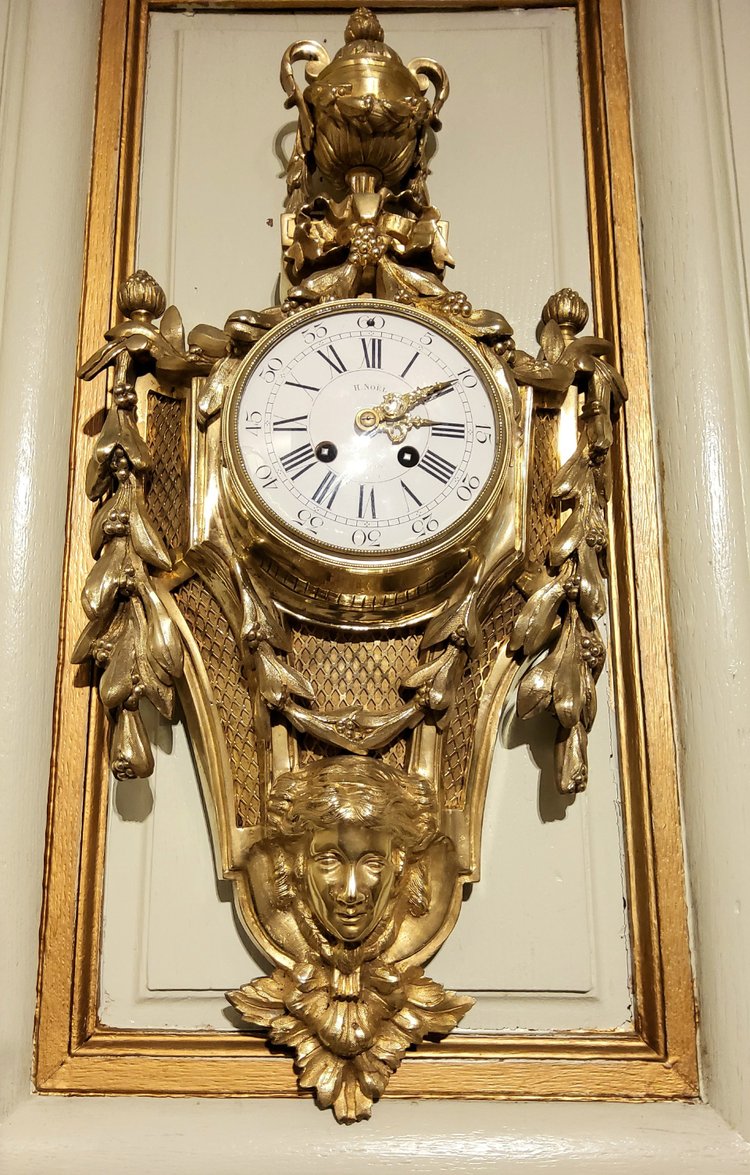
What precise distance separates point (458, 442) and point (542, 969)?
0.42 metres

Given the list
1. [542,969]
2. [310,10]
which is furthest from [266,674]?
[310,10]

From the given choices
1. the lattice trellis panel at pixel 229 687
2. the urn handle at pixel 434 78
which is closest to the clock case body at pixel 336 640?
the lattice trellis panel at pixel 229 687

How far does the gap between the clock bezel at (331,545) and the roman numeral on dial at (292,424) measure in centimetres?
3

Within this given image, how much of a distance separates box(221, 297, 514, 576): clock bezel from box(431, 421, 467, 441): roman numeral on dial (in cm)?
3

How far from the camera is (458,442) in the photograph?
3.14 ft

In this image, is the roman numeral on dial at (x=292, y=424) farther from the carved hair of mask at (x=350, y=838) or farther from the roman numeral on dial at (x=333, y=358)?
the carved hair of mask at (x=350, y=838)

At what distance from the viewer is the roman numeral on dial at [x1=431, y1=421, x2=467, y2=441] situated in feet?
3.14

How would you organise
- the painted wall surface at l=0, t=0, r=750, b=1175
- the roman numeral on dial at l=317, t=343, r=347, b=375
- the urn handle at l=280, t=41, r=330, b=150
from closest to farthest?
the painted wall surface at l=0, t=0, r=750, b=1175 → the roman numeral on dial at l=317, t=343, r=347, b=375 → the urn handle at l=280, t=41, r=330, b=150

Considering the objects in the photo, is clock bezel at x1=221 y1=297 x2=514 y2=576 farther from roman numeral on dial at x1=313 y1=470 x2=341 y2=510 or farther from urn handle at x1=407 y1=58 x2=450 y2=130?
urn handle at x1=407 y1=58 x2=450 y2=130

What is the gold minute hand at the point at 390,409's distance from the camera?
954mm

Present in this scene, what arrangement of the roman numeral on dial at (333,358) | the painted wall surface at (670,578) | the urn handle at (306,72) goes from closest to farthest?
the painted wall surface at (670,578) < the roman numeral on dial at (333,358) < the urn handle at (306,72)

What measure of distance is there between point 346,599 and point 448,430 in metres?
0.16

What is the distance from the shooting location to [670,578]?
3.35ft

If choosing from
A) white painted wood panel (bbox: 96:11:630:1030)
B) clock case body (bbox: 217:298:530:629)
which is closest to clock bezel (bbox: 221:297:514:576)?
clock case body (bbox: 217:298:530:629)
